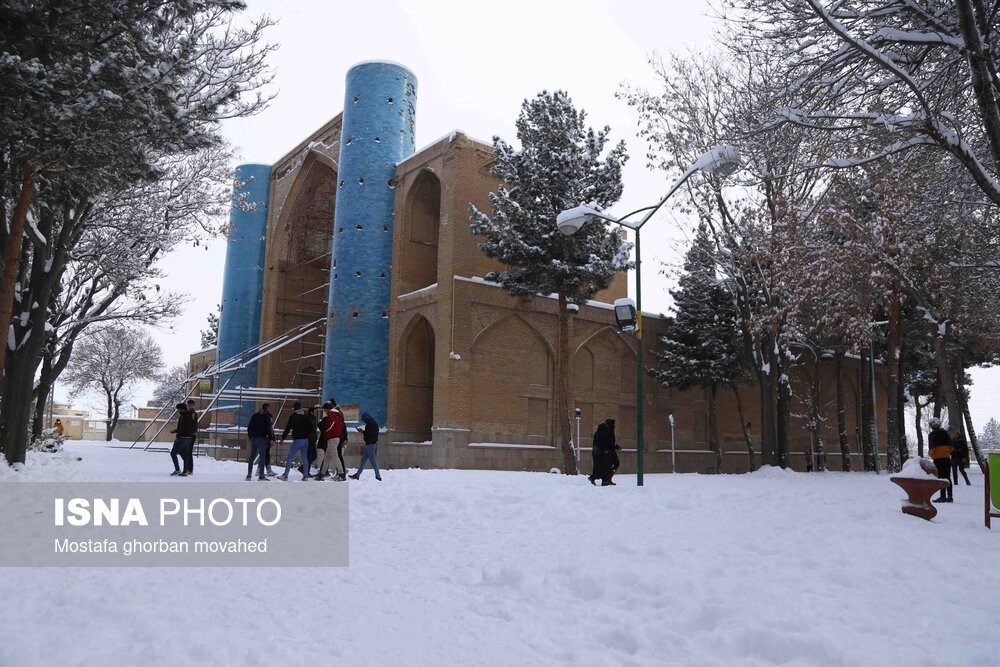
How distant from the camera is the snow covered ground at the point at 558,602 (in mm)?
4242

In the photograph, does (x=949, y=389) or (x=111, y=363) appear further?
(x=111, y=363)

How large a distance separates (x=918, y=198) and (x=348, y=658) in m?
15.6

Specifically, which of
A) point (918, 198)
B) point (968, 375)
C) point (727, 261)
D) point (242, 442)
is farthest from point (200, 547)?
point (968, 375)

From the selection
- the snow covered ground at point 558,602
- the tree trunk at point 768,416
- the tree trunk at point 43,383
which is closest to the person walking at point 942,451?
the snow covered ground at point 558,602

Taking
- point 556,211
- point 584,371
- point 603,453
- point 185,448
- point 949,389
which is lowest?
point 185,448

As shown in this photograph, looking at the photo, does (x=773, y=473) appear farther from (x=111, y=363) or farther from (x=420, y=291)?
(x=111, y=363)

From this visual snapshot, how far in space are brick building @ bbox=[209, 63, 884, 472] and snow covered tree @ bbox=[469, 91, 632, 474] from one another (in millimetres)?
4228

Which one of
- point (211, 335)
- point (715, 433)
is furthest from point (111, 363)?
point (715, 433)

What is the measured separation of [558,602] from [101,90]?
9104 millimetres

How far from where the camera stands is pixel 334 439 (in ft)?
48.1

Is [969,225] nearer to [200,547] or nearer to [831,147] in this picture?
[831,147]

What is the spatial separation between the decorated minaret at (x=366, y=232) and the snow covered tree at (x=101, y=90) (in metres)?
17.1

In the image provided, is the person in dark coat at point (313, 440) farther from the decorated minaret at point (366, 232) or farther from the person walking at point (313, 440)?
the decorated minaret at point (366, 232)

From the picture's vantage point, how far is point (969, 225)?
15.5 meters
